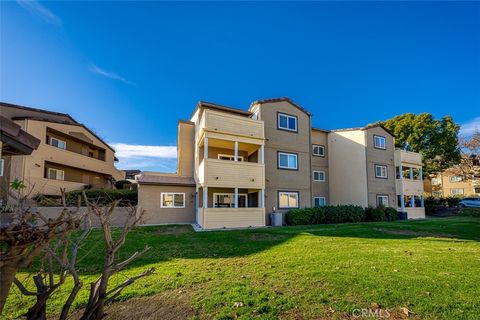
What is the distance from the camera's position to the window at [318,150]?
24.4m

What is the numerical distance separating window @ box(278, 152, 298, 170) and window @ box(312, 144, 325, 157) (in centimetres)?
492

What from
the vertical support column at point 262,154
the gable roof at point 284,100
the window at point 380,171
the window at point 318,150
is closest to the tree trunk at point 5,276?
the vertical support column at point 262,154

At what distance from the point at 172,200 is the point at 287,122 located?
11.3 metres

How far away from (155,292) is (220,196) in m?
14.9

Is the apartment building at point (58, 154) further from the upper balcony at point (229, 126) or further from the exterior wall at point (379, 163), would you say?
the exterior wall at point (379, 163)

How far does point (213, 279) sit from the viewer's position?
5.76 m

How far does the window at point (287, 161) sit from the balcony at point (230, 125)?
8.83 feet

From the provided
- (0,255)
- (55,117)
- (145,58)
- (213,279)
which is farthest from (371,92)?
(55,117)

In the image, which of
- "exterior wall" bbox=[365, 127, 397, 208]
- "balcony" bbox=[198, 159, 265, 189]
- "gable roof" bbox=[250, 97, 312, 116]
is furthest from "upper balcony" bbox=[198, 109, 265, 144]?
"exterior wall" bbox=[365, 127, 397, 208]

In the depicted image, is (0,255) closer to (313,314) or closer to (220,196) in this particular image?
(313,314)

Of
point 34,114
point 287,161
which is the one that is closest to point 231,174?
point 287,161

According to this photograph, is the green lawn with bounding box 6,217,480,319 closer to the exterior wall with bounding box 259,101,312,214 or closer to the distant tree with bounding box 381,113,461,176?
the exterior wall with bounding box 259,101,312,214

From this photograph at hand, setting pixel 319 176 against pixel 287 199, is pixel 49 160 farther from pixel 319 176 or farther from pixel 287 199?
pixel 319 176

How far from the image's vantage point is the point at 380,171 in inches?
987
